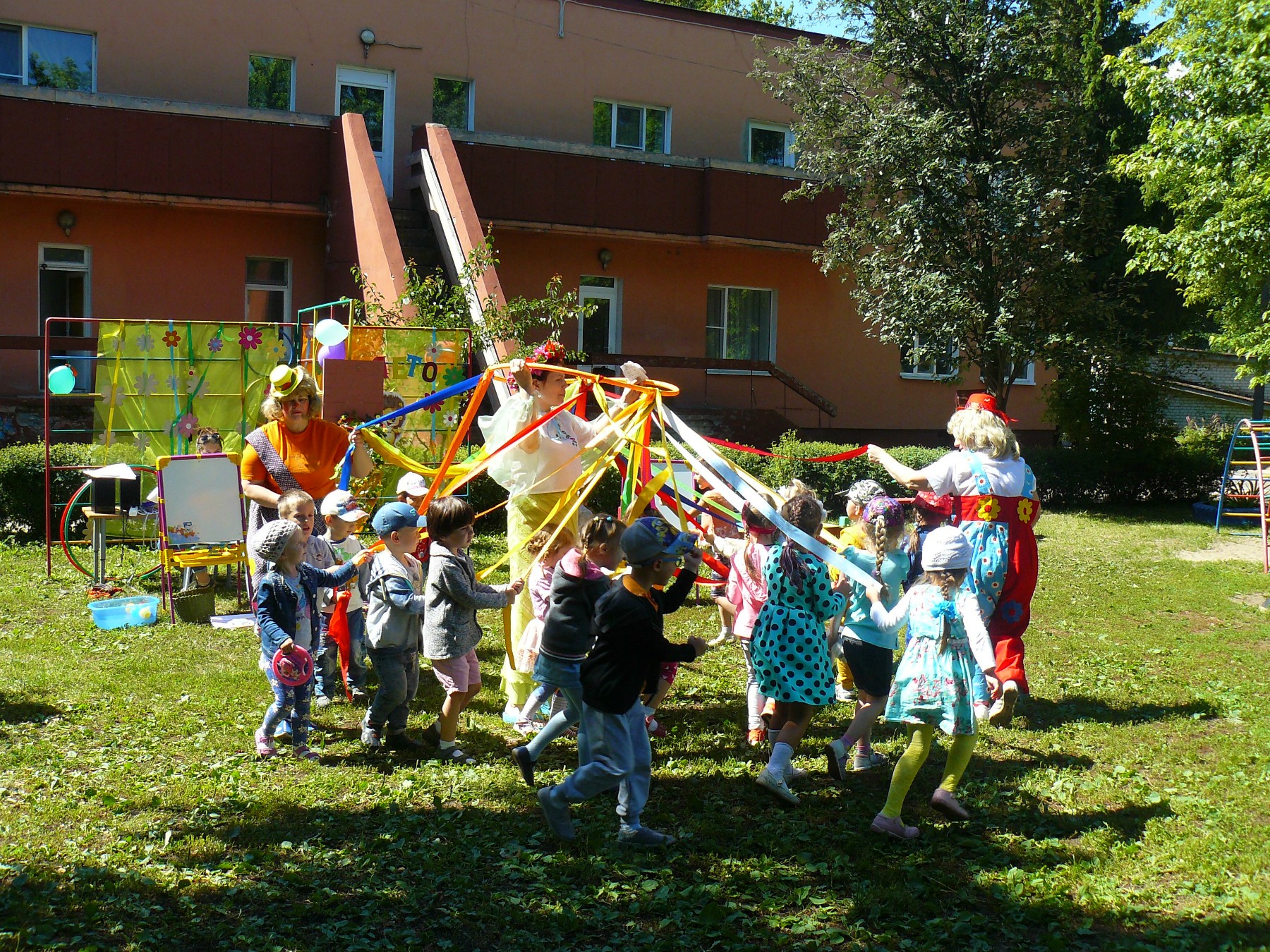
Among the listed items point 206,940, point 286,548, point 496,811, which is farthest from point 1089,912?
point 286,548

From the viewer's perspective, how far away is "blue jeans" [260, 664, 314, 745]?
5.42m

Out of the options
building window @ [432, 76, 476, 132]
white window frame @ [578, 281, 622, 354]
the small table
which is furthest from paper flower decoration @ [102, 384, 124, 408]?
white window frame @ [578, 281, 622, 354]

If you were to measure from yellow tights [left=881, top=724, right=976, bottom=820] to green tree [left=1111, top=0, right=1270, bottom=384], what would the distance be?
8.81 m

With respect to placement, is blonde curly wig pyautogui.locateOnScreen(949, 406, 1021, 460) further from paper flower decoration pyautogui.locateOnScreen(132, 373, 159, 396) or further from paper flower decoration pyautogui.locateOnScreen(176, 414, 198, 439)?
paper flower decoration pyautogui.locateOnScreen(132, 373, 159, 396)

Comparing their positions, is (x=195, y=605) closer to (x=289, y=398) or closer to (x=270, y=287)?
(x=289, y=398)

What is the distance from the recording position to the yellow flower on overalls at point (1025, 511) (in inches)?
247

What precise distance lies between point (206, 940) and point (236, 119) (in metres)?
13.2

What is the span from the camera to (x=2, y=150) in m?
13.6

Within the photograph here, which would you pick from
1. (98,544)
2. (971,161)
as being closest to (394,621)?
(98,544)

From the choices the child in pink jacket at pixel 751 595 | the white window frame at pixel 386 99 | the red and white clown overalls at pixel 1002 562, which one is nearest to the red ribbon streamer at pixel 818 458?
the child in pink jacket at pixel 751 595

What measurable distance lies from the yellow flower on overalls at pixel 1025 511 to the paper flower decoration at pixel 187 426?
26.2 feet

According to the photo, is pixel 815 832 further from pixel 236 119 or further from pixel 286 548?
pixel 236 119

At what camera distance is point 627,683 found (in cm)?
449

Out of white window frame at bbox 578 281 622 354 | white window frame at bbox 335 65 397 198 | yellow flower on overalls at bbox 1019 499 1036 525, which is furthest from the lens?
white window frame at bbox 578 281 622 354
